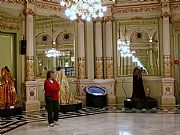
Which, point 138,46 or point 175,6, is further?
Answer: point 138,46

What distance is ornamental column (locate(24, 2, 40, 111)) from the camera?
11041 millimetres

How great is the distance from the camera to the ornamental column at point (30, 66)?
1104cm

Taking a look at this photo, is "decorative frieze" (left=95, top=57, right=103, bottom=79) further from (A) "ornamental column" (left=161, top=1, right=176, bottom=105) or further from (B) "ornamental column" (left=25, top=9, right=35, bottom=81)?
(B) "ornamental column" (left=25, top=9, right=35, bottom=81)

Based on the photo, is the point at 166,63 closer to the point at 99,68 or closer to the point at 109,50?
the point at 109,50

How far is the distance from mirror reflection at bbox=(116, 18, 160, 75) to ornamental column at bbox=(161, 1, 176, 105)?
425 millimetres

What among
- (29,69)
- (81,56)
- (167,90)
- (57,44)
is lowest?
(167,90)

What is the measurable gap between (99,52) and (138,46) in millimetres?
1598

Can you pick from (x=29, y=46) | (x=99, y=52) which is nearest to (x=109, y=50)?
(x=99, y=52)

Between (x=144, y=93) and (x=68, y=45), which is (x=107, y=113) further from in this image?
(x=68, y=45)

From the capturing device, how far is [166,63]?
12.0 m

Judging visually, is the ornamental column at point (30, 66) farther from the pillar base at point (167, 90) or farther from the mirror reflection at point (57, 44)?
the pillar base at point (167, 90)

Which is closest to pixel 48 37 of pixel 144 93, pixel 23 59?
pixel 23 59

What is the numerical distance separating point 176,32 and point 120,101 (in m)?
3.45

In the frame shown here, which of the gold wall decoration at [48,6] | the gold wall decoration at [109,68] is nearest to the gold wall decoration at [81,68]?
the gold wall decoration at [109,68]
